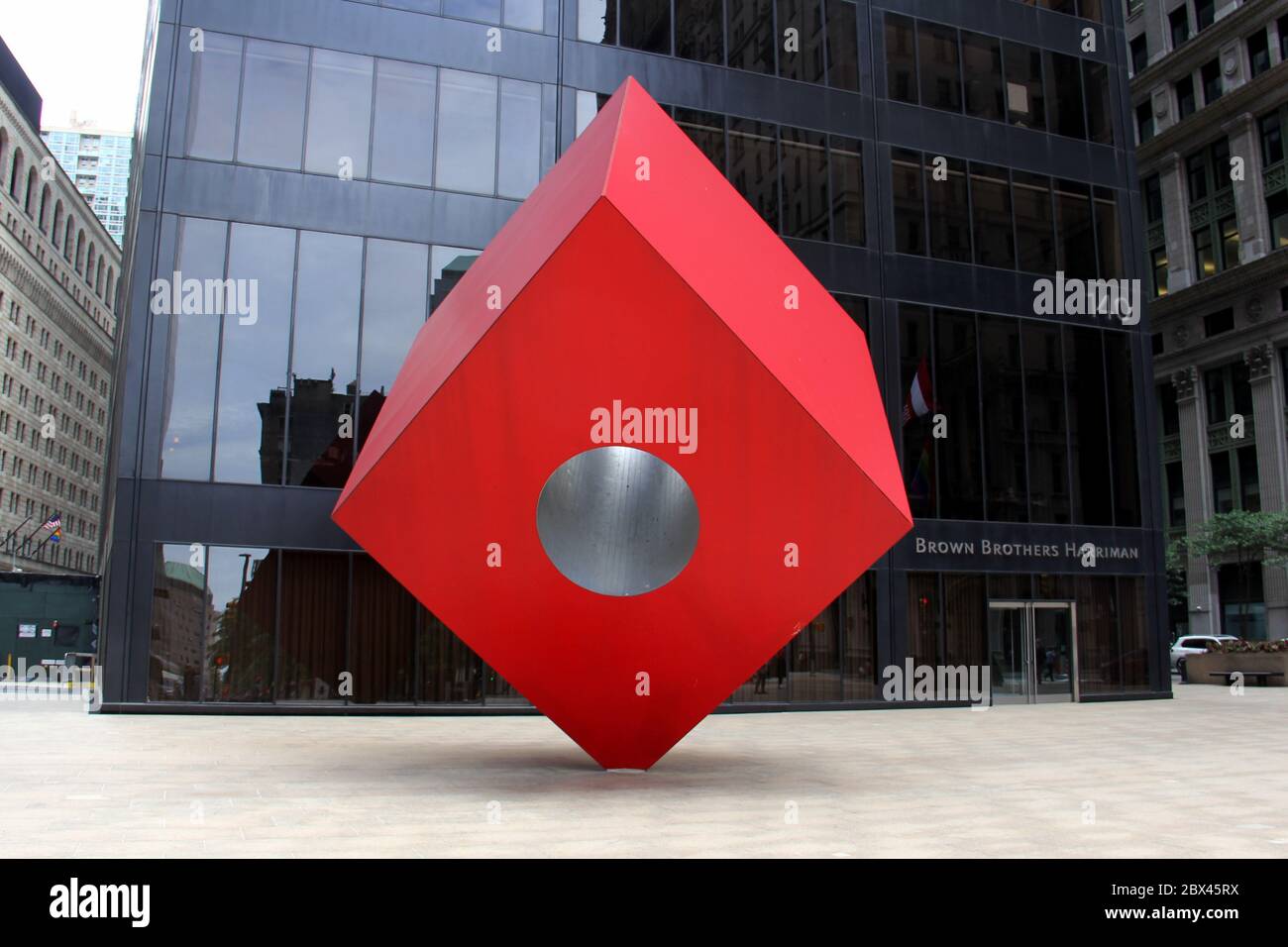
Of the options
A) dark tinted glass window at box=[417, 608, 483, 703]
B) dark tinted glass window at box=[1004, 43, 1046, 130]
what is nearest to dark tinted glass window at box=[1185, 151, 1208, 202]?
dark tinted glass window at box=[1004, 43, 1046, 130]

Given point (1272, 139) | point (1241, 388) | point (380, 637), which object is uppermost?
point (1272, 139)

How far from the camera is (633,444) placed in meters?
8.34

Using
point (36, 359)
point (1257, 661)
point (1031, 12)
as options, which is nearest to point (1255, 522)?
point (1257, 661)

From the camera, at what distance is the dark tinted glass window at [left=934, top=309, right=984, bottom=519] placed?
24.1m

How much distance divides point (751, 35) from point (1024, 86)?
7.66 m

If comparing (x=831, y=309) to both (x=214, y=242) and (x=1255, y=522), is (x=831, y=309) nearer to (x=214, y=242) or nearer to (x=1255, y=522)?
(x=214, y=242)

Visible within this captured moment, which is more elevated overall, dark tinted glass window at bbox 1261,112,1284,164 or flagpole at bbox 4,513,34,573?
dark tinted glass window at bbox 1261,112,1284,164

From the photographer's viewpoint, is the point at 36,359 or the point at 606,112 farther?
the point at 36,359

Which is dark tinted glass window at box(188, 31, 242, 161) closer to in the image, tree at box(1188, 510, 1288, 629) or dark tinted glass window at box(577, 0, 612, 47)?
dark tinted glass window at box(577, 0, 612, 47)

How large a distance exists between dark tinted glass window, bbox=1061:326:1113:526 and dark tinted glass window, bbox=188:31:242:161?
64.2 ft

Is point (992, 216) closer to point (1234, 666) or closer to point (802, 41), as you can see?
point (802, 41)

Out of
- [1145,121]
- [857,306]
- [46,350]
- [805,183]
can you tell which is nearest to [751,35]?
[805,183]

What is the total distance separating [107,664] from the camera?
18.6m

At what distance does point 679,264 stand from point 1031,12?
2395cm
